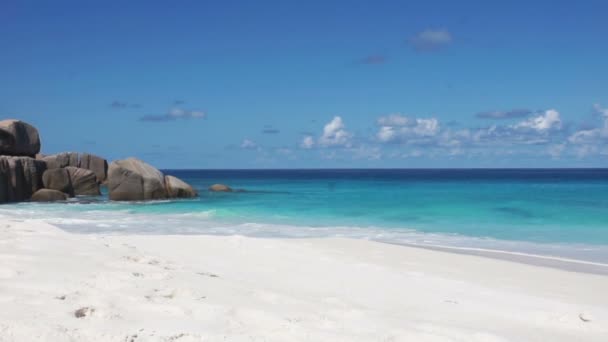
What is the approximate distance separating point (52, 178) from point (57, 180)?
0.28m

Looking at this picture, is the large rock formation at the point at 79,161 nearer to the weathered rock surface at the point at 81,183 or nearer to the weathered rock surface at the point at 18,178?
the weathered rock surface at the point at 81,183

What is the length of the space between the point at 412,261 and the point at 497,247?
445 centimetres

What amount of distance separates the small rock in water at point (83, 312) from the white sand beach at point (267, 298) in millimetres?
14

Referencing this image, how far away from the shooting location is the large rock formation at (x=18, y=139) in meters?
27.9

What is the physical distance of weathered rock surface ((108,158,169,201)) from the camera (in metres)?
27.3

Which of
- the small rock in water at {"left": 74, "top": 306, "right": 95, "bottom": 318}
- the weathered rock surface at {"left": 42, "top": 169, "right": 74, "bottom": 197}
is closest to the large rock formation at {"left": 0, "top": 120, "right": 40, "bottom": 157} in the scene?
the weathered rock surface at {"left": 42, "top": 169, "right": 74, "bottom": 197}

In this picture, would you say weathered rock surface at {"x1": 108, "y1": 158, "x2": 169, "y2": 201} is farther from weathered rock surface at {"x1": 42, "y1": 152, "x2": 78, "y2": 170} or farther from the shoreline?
the shoreline

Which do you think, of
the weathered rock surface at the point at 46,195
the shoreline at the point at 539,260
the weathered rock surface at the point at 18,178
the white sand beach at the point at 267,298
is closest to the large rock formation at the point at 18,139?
the weathered rock surface at the point at 18,178

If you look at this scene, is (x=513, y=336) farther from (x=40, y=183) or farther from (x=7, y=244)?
(x=40, y=183)

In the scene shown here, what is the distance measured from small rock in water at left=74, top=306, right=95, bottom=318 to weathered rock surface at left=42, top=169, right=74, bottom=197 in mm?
26754

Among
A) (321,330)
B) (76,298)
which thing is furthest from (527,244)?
(76,298)

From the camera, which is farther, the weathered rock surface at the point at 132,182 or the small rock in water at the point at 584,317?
the weathered rock surface at the point at 132,182

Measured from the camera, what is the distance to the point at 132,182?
27.4m

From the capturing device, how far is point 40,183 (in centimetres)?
2830
